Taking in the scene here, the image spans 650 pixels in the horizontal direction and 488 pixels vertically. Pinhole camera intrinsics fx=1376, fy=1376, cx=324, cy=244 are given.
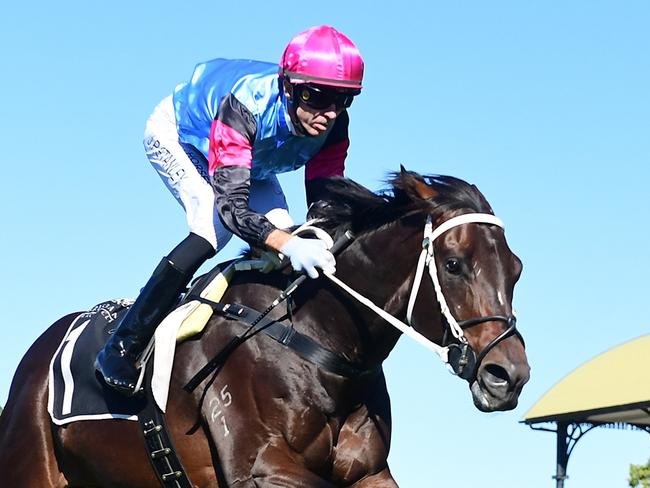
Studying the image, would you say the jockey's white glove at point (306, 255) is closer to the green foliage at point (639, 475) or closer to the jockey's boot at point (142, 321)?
the jockey's boot at point (142, 321)

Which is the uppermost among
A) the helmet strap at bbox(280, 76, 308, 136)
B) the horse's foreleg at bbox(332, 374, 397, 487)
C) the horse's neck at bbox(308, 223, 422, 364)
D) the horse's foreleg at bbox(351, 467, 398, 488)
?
the helmet strap at bbox(280, 76, 308, 136)

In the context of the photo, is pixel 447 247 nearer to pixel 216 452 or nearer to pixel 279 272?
pixel 279 272

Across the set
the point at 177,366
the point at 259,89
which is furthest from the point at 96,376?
the point at 259,89

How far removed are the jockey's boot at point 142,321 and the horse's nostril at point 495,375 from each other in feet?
5.59

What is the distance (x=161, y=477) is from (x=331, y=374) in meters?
1.04

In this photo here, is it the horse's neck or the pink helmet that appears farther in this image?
the pink helmet

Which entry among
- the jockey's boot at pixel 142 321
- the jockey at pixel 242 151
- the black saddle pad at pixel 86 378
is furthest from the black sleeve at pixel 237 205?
the black saddle pad at pixel 86 378

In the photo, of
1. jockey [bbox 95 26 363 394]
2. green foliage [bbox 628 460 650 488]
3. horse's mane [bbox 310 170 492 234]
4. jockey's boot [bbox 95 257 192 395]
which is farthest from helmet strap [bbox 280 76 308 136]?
green foliage [bbox 628 460 650 488]

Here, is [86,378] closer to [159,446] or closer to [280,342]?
[159,446]

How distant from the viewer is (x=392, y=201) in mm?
6543

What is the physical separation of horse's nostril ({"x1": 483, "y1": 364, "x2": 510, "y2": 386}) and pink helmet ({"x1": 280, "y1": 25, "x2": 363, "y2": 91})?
5.17 ft

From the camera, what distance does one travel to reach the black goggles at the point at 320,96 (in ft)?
21.5

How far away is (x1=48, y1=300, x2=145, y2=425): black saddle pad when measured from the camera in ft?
23.1

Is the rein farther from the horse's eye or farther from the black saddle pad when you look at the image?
the black saddle pad
